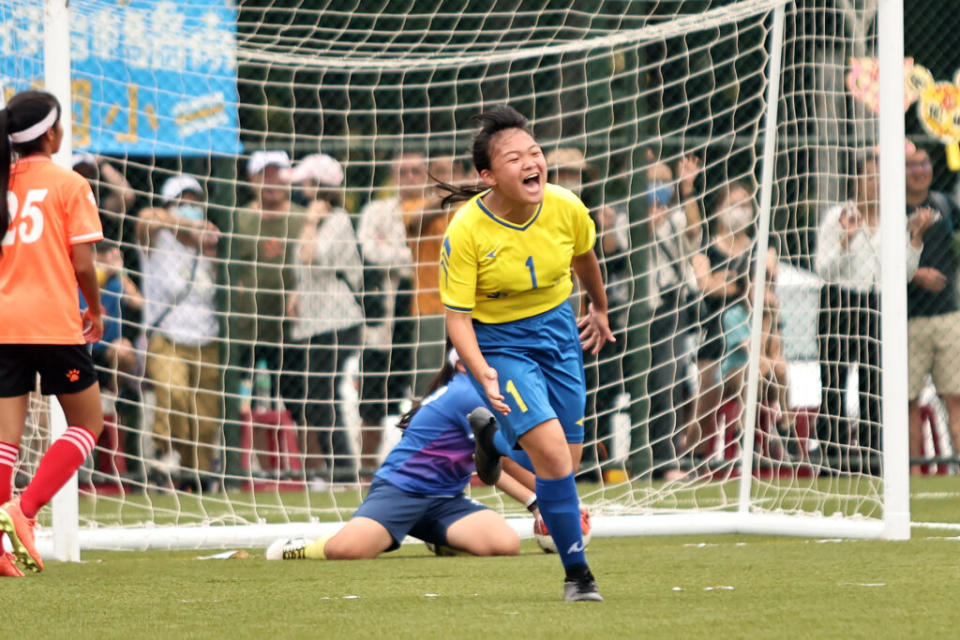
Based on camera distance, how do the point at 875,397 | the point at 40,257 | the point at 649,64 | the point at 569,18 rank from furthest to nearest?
1. the point at 569,18
2. the point at 649,64
3. the point at 875,397
4. the point at 40,257

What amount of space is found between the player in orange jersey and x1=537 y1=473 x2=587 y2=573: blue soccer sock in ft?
6.76

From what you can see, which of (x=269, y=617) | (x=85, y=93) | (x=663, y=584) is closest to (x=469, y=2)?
(x=85, y=93)

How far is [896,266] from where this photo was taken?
22.3 ft

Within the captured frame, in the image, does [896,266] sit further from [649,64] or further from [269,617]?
[269,617]

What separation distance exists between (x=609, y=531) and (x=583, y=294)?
6.19 feet

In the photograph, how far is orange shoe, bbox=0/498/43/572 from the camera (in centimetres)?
556

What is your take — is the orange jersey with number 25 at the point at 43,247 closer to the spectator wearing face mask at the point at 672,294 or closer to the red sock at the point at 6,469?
the red sock at the point at 6,469

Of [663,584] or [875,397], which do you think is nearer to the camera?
[663,584]

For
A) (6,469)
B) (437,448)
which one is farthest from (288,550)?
(6,469)

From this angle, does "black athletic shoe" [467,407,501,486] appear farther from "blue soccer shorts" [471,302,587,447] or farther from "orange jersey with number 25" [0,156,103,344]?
"orange jersey with number 25" [0,156,103,344]

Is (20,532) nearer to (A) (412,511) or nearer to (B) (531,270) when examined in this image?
(A) (412,511)

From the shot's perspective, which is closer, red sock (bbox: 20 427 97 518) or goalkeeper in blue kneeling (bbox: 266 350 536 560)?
red sock (bbox: 20 427 97 518)

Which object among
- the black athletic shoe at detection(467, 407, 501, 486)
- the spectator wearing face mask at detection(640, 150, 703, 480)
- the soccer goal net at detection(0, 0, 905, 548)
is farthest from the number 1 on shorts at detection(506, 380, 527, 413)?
the spectator wearing face mask at detection(640, 150, 703, 480)

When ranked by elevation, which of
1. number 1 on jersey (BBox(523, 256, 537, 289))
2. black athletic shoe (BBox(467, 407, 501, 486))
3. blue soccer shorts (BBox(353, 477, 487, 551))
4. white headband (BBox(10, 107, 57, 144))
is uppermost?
white headband (BBox(10, 107, 57, 144))
